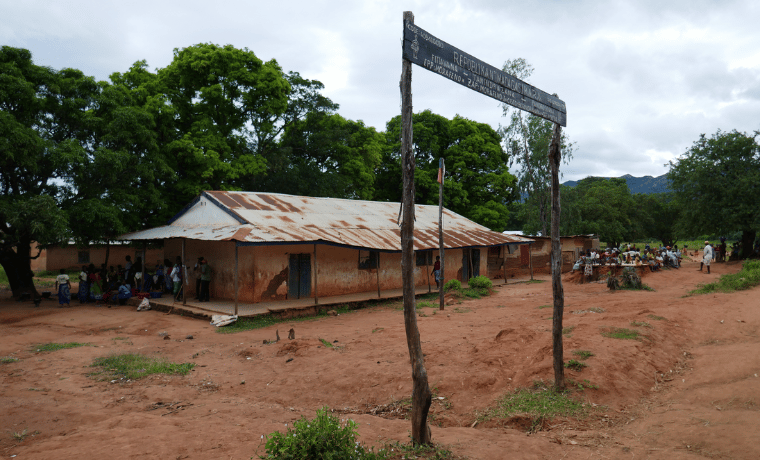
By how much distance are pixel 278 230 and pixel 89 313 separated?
6.88m

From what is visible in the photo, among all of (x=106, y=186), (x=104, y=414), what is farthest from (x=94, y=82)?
(x=104, y=414)

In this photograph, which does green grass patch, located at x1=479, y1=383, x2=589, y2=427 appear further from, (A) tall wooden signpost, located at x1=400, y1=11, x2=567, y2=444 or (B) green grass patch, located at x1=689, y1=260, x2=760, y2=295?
(B) green grass patch, located at x1=689, y1=260, x2=760, y2=295

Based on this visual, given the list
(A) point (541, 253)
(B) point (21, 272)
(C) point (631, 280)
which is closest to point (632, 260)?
(C) point (631, 280)

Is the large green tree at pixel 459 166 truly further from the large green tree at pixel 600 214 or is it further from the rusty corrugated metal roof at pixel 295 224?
the rusty corrugated metal roof at pixel 295 224

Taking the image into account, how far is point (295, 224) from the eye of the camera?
16969mm

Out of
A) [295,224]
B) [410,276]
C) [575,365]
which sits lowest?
[575,365]

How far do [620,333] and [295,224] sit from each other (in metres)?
11.5

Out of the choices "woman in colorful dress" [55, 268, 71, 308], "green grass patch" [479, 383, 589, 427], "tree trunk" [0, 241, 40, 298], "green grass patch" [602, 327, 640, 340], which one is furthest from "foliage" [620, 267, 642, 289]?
"tree trunk" [0, 241, 40, 298]

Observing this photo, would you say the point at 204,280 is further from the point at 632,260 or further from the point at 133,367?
the point at 632,260

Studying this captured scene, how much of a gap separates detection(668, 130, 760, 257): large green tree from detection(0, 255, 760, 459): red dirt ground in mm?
17619

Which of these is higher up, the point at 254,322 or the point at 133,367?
the point at 254,322

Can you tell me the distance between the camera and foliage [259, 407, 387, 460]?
4.12 m

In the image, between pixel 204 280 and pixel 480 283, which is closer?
pixel 204 280

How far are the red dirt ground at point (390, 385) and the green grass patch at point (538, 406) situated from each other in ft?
0.56
